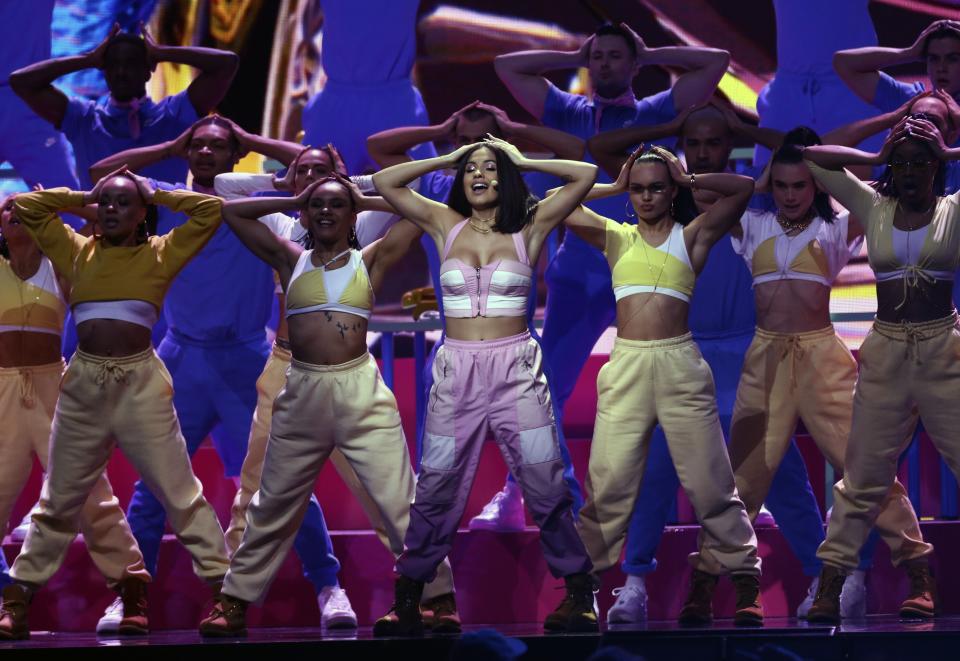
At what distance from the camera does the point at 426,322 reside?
21.8 feet

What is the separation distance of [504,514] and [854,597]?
1432 mm

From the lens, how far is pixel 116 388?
5.55m

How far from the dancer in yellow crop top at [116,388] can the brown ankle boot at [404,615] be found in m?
0.73

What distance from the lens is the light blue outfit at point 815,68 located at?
22.0 ft

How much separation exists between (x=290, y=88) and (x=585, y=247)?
8.03 ft

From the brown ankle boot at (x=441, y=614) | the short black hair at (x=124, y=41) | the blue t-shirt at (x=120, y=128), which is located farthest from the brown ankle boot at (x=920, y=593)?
the short black hair at (x=124, y=41)

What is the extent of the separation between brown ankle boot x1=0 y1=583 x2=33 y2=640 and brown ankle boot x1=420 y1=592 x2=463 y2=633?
4.81ft

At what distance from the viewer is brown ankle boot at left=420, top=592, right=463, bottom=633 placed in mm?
5258

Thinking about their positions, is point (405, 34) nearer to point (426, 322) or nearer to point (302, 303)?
point (426, 322)

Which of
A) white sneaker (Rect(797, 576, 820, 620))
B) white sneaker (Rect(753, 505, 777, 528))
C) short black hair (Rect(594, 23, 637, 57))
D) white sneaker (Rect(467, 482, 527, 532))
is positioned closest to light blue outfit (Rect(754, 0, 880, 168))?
short black hair (Rect(594, 23, 637, 57))

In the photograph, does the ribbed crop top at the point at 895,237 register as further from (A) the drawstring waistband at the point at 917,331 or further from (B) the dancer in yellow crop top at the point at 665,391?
(B) the dancer in yellow crop top at the point at 665,391

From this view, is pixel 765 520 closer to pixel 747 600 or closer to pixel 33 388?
pixel 747 600

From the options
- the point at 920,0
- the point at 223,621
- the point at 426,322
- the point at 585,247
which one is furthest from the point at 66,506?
the point at 920,0

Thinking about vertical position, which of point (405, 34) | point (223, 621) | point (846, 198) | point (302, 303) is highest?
point (405, 34)
